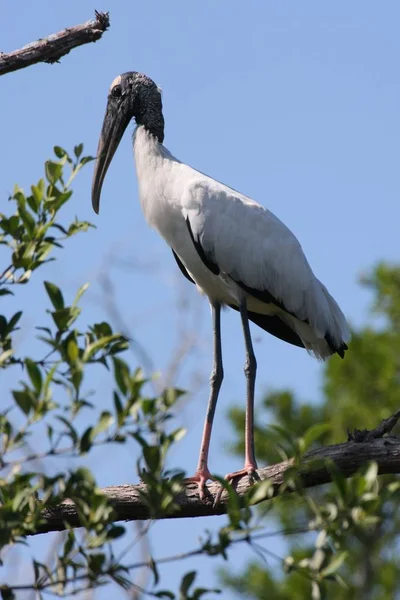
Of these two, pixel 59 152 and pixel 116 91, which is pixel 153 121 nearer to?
pixel 116 91

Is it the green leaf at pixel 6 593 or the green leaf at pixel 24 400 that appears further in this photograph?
the green leaf at pixel 6 593

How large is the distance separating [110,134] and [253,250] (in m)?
1.17

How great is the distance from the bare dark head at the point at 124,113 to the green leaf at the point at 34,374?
404 cm

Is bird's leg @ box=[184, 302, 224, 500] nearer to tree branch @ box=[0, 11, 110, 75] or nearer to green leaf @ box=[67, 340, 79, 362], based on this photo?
tree branch @ box=[0, 11, 110, 75]

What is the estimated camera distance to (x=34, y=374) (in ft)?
9.49

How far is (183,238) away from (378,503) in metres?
3.61

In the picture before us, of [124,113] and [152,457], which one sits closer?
[152,457]

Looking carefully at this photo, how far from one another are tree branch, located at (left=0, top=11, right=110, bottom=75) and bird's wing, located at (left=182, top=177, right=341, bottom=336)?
1832 mm

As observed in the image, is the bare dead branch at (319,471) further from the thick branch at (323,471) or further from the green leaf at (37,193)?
the green leaf at (37,193)

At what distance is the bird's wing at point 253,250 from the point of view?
6379mm

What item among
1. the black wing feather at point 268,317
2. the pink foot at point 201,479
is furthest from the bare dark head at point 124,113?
the pink foot at point 201,479

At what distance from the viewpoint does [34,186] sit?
340 cm

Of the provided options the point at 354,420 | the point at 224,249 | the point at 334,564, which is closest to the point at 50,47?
the point at 224,249

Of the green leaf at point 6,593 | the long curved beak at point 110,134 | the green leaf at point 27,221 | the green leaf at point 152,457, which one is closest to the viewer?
the green leaf at point 152,457
